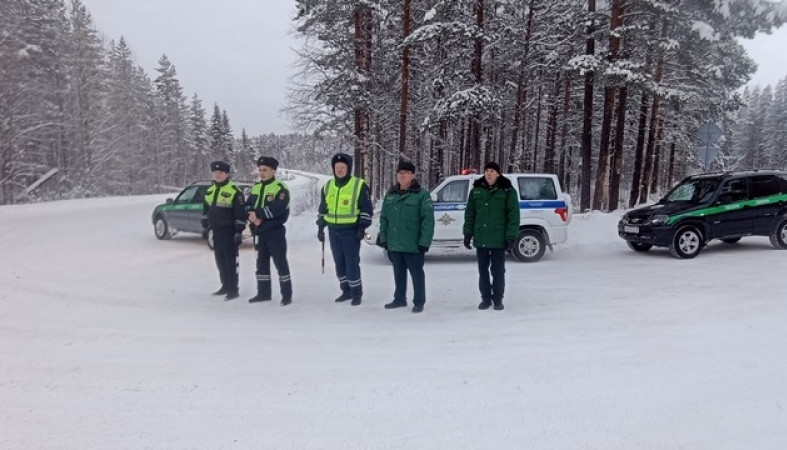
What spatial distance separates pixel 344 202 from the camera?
6711 millimetres

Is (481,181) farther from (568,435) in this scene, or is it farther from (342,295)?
(568,435)

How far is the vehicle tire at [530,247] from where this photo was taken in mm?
10539

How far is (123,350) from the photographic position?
4.92 m

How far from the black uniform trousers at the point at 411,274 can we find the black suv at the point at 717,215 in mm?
6795

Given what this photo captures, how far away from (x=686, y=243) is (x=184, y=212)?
1281 cm

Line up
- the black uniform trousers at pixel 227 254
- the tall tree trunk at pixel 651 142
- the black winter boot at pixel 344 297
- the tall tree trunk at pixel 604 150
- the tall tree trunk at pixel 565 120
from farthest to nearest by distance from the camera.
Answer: the tall tree trunk at pixel 565 120, the tall tree trunk at pixel 651 142, the tall tree trunk at pixel 604 150, the black uniform trousers at pixel 227 254, the black winter boot at pixel 344 297

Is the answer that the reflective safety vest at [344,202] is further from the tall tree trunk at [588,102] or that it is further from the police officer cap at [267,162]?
the tall tree trunk at [588,102]

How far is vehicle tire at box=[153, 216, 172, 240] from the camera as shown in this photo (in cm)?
1368

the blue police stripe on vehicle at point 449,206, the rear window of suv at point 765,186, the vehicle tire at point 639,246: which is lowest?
the vehicle tire at point 639,246

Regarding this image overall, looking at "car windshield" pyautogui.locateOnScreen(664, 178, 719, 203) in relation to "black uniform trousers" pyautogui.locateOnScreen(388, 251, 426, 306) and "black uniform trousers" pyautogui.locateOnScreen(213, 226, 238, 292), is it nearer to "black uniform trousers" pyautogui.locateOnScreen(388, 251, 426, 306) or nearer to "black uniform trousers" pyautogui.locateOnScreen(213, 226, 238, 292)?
"black uniform trousers" pyautogui.locateOnScreen(388, 251, 426, 306)

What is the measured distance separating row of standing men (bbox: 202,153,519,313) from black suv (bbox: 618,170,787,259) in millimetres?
5795

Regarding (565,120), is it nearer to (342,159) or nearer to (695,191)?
(695,191)

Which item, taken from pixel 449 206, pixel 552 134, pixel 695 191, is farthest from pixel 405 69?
pixel 552 134

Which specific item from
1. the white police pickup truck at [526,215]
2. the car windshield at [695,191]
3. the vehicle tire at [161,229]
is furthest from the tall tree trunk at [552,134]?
the vehicle tire at [161,229]
